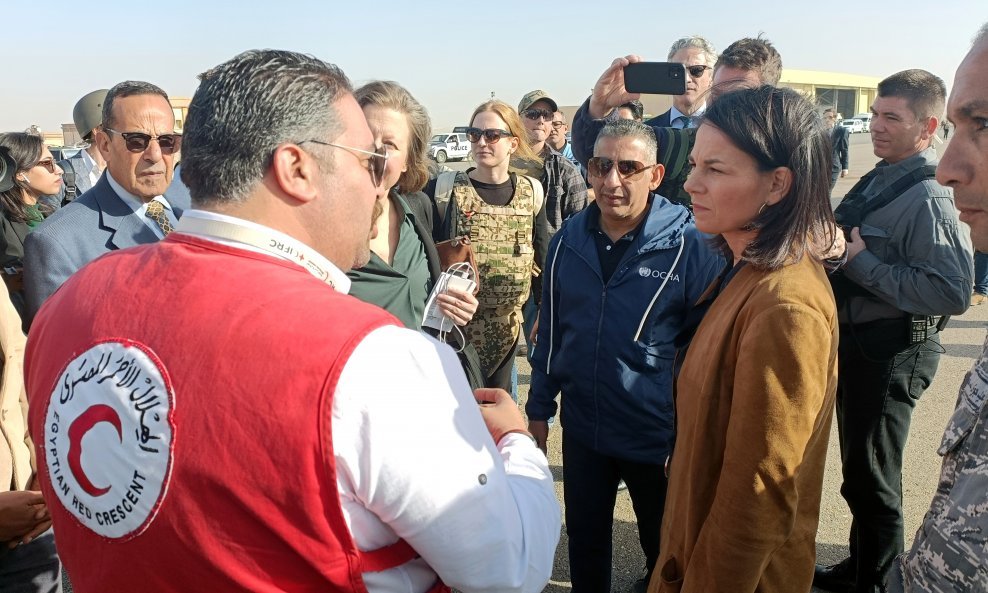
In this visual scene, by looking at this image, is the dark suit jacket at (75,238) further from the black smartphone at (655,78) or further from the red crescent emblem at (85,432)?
the black smartphone at (655,78)

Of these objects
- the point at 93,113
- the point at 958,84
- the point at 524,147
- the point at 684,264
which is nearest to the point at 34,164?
the point at 93,113

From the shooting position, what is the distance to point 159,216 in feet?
9.18

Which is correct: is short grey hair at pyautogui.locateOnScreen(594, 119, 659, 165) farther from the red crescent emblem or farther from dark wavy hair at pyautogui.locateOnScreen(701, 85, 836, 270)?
the red crescent emblem

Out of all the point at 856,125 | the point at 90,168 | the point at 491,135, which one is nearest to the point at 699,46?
the point at 491,135

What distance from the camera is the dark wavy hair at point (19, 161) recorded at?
15.6ft

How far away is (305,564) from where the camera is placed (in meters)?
1.01

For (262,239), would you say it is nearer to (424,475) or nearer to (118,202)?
(424,475)

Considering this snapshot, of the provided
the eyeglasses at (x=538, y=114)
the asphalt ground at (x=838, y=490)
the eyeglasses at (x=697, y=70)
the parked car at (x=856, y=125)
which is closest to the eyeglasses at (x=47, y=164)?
the eyeglasses at (x=538, y=114)

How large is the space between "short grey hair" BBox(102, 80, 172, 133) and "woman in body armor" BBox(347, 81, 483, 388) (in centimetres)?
89

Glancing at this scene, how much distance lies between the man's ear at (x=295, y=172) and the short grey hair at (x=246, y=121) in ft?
0.05

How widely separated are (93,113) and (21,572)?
7.94 feet

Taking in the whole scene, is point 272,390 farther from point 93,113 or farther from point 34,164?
point 34,164

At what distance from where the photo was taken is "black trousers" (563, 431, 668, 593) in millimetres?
2773

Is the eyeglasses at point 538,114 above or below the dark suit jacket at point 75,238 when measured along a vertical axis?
above
